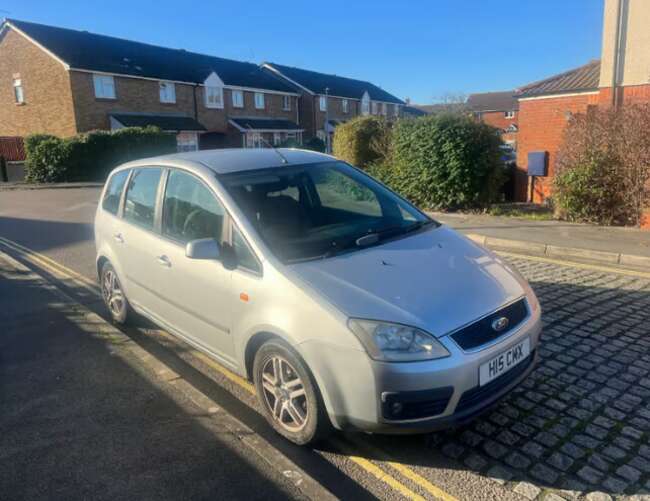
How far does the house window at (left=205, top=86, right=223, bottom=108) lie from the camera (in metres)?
36.8

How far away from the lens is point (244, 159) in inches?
161

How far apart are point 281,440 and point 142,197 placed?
2.58 meters

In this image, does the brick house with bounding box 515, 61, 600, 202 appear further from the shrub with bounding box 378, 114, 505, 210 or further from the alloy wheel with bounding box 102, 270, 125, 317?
the alloy wheel with bounding box 102, 270, 125, 317

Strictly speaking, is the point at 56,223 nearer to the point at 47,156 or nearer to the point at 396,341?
the point at 396,341

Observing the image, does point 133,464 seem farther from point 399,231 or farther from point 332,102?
point 332,102

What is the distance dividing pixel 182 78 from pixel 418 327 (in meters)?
35.7

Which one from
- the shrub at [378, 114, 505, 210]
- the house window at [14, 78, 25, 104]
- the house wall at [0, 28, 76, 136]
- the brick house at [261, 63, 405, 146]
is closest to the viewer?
the shrub at [378, 114, 505, 210]

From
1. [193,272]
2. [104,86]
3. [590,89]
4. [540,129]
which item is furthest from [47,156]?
[193,272]

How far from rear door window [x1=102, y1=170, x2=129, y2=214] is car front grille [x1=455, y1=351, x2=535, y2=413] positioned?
378 cm

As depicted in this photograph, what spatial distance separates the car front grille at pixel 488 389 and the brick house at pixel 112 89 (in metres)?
27.6

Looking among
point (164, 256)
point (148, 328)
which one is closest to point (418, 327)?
point (164, 256)

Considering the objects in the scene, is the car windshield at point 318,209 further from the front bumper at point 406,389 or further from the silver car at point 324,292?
the front bumper at point 406,389

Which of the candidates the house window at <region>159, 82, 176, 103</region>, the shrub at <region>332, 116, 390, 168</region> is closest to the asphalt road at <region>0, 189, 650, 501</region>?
the shrub at <region>332, 116, 390, 168</region>

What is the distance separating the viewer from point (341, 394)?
2721 millimetres
